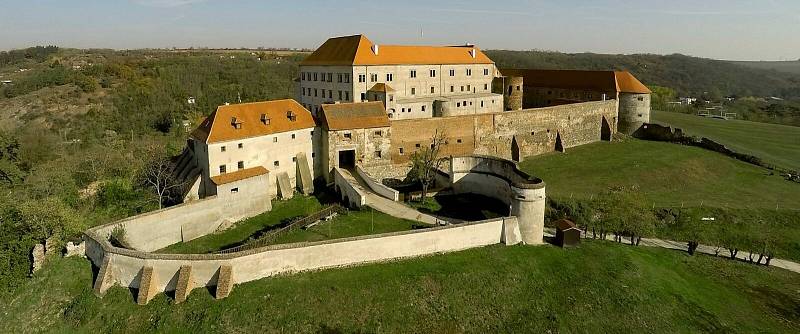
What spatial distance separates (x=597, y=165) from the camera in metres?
42.0

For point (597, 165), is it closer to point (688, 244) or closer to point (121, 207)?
point (688, 244)

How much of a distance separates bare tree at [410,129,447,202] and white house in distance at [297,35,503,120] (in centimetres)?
579

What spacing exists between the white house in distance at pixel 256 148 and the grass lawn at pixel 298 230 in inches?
89.7

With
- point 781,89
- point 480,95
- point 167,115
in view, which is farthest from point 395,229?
point 781,89

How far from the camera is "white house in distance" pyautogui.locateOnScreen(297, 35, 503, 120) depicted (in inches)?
1735

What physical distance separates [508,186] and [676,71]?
498ft

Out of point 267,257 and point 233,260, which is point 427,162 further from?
point 233,260

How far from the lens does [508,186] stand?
1191 inches

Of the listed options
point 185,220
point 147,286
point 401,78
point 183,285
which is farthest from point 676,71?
point 147,286

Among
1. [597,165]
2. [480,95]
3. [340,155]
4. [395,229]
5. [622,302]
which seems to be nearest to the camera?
[622,302]

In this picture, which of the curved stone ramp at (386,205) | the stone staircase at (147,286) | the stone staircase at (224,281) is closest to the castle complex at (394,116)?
the curved stone ramp at (386,205)

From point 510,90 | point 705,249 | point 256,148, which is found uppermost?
point 510,90

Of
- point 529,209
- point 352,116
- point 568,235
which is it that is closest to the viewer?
point 529,209

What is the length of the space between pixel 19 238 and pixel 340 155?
758 inches
